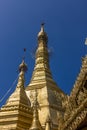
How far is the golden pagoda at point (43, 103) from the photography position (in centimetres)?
1170

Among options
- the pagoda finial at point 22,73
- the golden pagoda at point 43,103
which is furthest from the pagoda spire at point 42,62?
the pagoda finial at point 22,73

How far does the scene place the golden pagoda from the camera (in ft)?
38.4

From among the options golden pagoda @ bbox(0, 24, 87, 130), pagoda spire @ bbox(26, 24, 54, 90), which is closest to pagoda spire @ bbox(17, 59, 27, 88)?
golden pagoda @ bbox(0, 24, 87, 130)

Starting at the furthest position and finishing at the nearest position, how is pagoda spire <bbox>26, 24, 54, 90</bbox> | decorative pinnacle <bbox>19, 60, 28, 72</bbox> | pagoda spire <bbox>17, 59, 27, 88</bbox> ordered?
decorative pinnacle <bbox>19, 60, 28, 72</bbox> → pagoda spire <bbox>26, 24, 54, 90</bbox> → pagoda spire <bbox>17, 59, 27, 88</bbox>

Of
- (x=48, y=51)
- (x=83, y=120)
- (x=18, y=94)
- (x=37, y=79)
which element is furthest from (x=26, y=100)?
→ (x=83, y=120)

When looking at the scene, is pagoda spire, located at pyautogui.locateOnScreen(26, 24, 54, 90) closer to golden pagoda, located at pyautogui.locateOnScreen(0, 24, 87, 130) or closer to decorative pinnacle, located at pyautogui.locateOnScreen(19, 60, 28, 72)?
golden pagoda, located at pyautogui.locateOnScreen(0, 24, 87, 130)

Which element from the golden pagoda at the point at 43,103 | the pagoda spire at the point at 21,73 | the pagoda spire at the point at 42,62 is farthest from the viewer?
the pagoda spire at the point at 42,62

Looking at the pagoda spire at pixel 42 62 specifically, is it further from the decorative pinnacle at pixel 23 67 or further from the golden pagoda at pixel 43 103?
the decorative pinnacle at pixel 23 67

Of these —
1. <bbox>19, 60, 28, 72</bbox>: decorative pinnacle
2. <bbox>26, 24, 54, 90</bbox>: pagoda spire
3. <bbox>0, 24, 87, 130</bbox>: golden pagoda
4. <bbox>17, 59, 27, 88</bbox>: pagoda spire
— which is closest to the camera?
<bbox>0, 24, 87, 130</bbox>: golden pagoda

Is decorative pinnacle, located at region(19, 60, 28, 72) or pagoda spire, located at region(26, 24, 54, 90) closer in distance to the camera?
pagoda spire, located at region(26, 24, 54, 90)

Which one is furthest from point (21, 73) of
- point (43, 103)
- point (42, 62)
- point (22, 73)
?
point (43, 103)

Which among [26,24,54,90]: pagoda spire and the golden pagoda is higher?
[26,24,54,90]: pagoda spire

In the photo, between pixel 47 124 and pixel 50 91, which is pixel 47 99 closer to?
pixel 50 91

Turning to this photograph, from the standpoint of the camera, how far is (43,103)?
2275 centimetres
